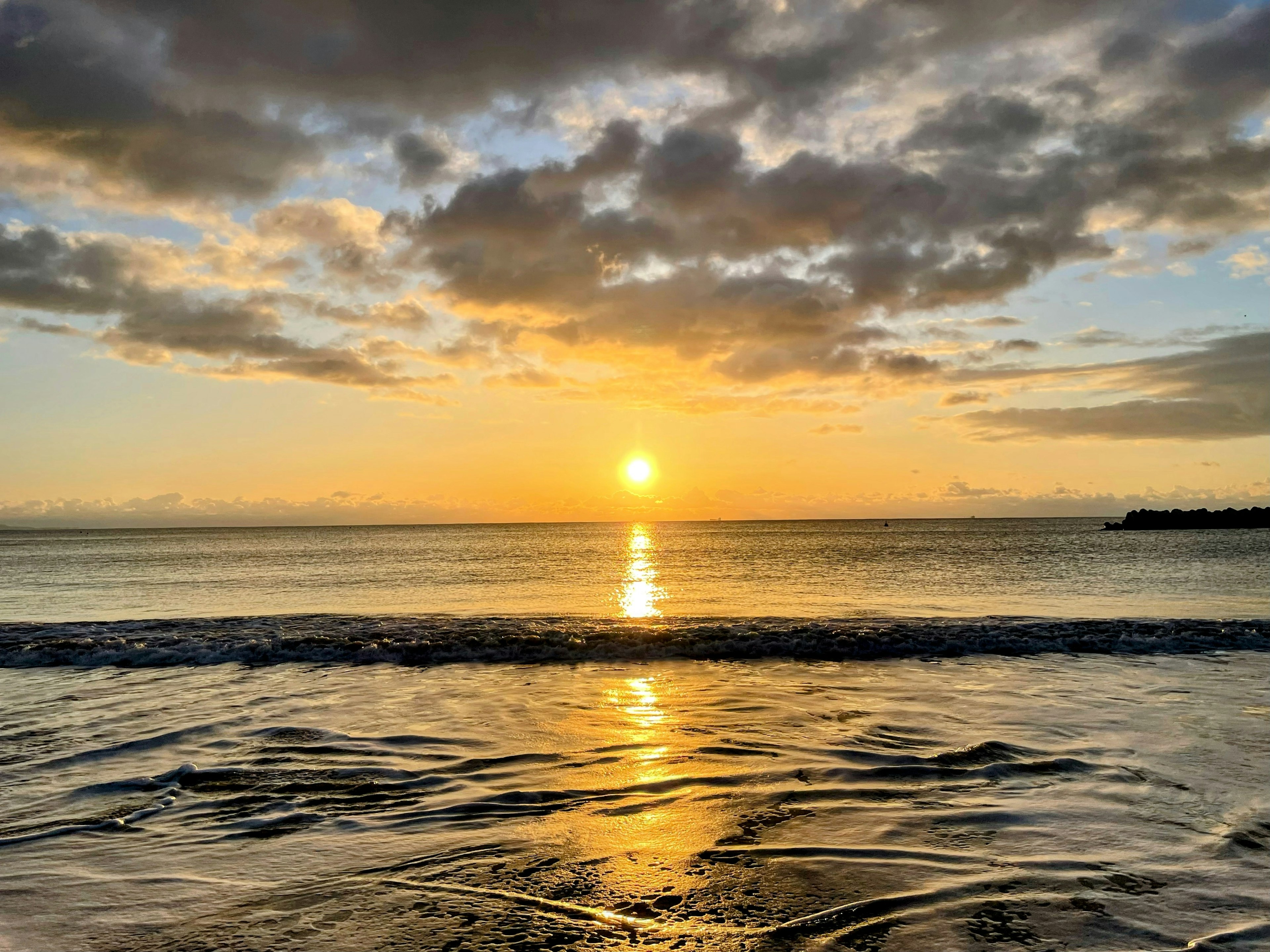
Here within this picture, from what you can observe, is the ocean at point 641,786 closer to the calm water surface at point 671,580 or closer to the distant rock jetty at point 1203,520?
the calm water surface at point 671,580

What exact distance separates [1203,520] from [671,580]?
4773 inches

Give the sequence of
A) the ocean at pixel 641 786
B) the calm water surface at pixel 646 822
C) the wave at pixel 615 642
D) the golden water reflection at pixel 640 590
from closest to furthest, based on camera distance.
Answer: the calm water surface at pixel 646 822 → the ocean at pixel 641 786 → the wave at pixel 615 642 → the golden water reflection at pixel 640 590

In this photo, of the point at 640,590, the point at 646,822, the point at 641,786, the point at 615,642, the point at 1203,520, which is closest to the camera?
the point at 646,822

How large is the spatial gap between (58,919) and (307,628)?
58.7 ft

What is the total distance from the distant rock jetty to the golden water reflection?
97313 mm

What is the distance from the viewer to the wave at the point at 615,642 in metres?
17.8

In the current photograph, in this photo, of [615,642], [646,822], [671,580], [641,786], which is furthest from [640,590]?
[646,822]

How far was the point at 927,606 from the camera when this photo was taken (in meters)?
28.1

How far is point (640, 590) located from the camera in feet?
125

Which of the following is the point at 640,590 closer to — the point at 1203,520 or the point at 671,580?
the point at 671,580

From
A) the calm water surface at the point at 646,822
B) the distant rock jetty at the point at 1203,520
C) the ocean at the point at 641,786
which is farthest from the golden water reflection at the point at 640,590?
the distant rock jetty at the point at 1203,520

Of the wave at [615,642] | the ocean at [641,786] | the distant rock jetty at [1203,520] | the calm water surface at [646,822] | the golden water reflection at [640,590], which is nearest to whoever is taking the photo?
the calm water surface at [646,822]

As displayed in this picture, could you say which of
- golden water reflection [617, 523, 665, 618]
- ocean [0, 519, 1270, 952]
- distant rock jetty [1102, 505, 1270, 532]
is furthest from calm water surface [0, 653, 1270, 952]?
distant rock jetty [1102, 505, 1270, 532]

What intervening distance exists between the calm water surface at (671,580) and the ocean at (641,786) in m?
6.83
